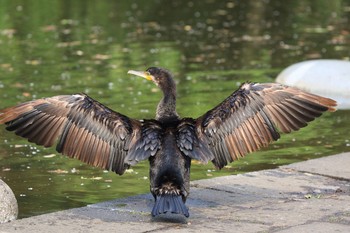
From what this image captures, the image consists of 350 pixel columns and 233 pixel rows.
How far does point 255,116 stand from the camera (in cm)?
761

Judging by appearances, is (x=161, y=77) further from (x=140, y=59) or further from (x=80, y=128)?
(x=140, y=59)

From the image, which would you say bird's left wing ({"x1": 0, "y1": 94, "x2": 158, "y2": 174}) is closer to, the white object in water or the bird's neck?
the bird's neck

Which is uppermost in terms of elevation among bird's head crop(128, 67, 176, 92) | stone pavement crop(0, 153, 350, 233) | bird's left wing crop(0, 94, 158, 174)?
bird's head crop(128, 67, 176, 92)

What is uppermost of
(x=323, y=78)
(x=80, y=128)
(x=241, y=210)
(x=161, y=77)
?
(x=323, y=78)

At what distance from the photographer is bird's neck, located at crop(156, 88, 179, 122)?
738cm

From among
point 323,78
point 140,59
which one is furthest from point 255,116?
point 140,59

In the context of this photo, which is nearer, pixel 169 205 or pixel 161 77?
pixel 169 205

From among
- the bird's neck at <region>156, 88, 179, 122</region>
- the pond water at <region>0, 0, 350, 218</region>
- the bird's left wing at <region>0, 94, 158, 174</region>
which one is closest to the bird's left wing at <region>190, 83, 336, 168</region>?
the bird's neck at <region>156, 88, 179, 122</region>

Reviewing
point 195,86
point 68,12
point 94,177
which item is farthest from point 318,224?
point 68,12

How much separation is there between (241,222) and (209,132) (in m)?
0.78

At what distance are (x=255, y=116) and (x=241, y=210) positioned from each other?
723mm

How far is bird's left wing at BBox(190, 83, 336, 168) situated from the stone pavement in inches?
16.4

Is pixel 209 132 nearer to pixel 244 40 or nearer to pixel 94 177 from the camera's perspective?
pixel 94 177

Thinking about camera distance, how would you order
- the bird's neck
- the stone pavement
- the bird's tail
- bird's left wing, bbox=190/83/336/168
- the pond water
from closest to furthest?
1. the bird's tail
2. the stone pavement
3. the bird's neck
4. bird's left wing, bbox=190/83/336/168
5. the pond water
